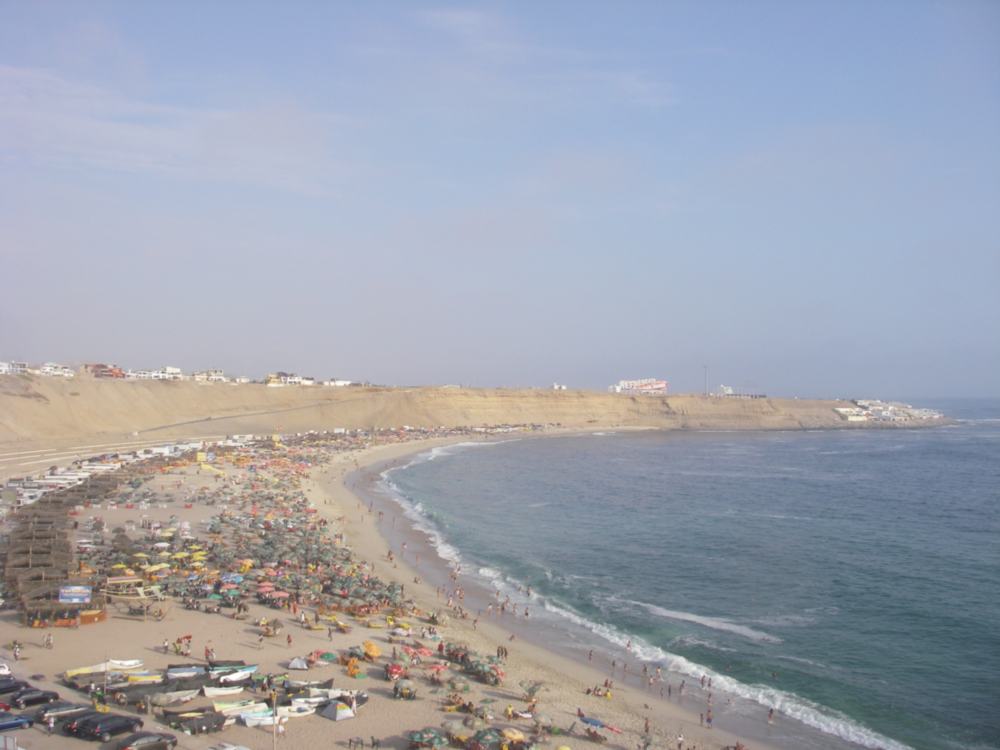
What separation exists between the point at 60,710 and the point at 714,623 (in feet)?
61.2

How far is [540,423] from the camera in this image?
422 ft

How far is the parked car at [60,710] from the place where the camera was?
14.1 metres

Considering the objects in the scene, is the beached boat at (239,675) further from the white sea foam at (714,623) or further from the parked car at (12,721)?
the white sea foam at (714,623)

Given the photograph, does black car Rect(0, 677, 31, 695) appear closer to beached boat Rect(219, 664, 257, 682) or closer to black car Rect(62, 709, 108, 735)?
black car Rect(62, 709, 108, 735)

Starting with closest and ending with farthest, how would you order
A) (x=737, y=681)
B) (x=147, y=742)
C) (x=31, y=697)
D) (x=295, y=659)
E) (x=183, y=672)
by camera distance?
(x=147, y=742)
(x=31, y=697)
(x=183, y=672)
(x=295, y=659)
(x=737, y=681)

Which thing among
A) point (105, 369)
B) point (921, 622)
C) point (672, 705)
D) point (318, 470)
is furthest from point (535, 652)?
point (105, 369)

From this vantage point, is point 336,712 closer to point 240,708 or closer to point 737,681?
point 240,708

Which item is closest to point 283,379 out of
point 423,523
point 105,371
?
point 105,371

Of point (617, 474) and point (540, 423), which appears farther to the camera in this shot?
point (540, 423)

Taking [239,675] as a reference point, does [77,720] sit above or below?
above

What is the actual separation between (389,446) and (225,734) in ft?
236

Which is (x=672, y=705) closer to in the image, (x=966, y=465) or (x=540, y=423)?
(x=966, y=465)

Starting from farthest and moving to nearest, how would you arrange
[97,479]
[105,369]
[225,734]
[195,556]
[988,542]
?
[105,369] → [97,479] → [988,542] → [195,556] → [225,734]

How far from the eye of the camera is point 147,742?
13.2 metres
